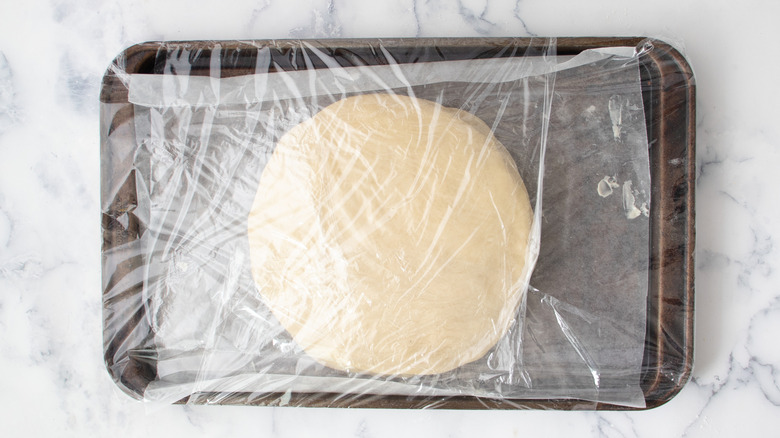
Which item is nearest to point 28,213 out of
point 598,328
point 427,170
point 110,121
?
point 110,121

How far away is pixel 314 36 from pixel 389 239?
337 mm

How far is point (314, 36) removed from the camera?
742 mm

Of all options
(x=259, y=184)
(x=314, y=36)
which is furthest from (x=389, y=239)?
(x=314, y=36)

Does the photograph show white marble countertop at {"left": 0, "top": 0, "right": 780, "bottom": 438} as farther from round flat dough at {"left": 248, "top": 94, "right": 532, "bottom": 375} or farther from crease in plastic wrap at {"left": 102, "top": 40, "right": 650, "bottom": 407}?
round flat dough at {"left": 248, "top": 94, "right": 532, "bottom": 375}

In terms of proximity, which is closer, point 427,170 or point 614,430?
point 427,170

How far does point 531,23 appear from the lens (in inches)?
29.0

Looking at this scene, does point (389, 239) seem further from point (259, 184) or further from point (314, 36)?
point (314, 36)

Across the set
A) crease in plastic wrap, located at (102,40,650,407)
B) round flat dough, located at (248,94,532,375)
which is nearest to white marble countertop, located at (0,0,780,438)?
crease in plastic wrap, located at (102,40,650,407)

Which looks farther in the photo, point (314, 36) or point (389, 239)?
point (314, 36)

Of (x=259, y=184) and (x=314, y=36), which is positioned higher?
(x=314, y=36)

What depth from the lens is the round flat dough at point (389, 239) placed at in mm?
606

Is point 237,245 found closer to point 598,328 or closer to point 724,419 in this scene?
point 598,328

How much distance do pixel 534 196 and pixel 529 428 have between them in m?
0.35

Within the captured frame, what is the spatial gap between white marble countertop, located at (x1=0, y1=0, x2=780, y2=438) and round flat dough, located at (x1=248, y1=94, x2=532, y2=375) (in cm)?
19
